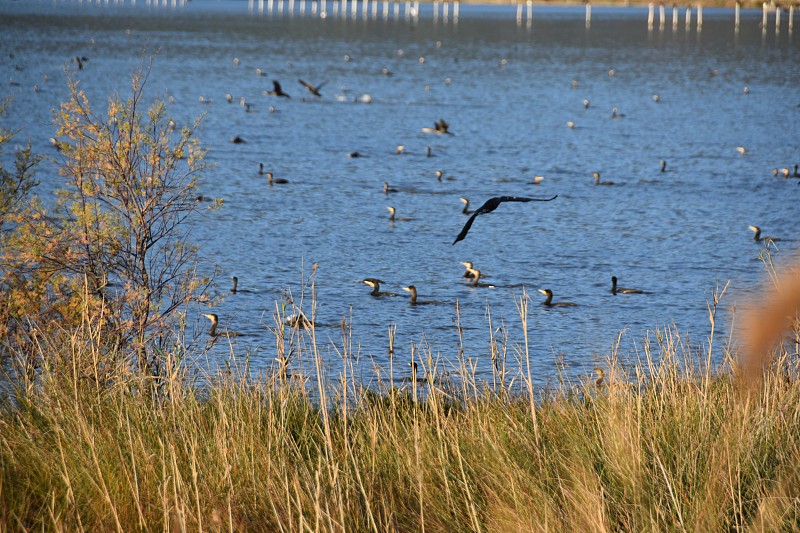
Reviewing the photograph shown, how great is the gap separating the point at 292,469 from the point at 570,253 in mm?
13416

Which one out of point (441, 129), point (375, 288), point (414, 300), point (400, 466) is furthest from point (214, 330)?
point (441, 129)

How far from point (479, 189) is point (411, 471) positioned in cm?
1937

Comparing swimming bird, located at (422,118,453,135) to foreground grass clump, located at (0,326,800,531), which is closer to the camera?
foreground grass clump, located at (0,326,800,531)

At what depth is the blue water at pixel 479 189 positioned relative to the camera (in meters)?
14.1

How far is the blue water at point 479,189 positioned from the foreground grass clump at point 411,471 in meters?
1.17

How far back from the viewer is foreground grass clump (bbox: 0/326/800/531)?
4785 millimetres

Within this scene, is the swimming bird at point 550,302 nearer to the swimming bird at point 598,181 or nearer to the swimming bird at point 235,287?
the swimming bird at point 235,287

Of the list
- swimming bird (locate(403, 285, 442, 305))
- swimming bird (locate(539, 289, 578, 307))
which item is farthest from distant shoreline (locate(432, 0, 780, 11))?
swimming bird (locate(403, 285, 442, 305))

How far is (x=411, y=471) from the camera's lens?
17.3ft

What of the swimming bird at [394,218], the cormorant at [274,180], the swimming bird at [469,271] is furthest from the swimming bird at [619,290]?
the cormorant at [274,180]

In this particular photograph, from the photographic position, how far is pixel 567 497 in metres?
4.98

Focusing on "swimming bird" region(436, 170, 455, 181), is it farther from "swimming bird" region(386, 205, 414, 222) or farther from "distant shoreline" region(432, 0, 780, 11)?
"distant shoreline" region(432, 0, 780, 11)

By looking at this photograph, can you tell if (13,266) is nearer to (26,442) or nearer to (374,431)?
(26,442)

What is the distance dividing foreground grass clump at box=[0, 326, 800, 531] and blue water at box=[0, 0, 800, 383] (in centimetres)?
117
